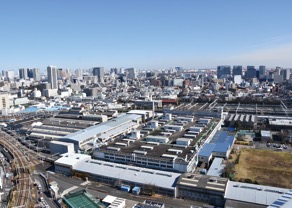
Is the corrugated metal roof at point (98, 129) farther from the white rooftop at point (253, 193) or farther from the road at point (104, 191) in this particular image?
the white rooftop at point (253, 193)

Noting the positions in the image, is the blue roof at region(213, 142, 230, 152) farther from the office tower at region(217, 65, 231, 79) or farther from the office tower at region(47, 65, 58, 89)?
the office tower at region(217, 65, 231, 79)

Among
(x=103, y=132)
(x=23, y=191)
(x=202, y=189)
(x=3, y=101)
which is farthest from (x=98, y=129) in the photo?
(x=3, y=101)

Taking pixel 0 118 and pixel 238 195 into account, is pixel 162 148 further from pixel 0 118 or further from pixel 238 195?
pixel 0 118

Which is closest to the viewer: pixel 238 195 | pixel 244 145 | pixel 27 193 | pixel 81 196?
pixel 238 195

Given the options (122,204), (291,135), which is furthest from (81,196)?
(291,135)

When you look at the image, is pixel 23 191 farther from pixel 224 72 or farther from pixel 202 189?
pixel 224 72
